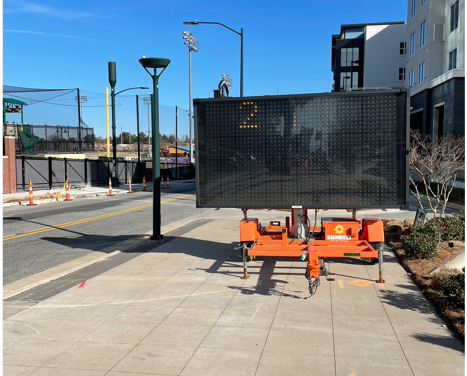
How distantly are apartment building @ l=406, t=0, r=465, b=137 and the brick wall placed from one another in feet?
92.0

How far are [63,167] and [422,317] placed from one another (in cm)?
3335

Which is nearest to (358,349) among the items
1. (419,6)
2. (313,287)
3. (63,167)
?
(313,287)

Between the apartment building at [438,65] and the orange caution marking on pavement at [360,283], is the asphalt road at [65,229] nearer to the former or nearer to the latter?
the orange caution marking on pavement at [360,283]

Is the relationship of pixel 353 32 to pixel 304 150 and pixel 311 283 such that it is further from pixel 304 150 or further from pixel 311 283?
pixel 311 283

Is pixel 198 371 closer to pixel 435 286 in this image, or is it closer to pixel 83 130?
pixel 435 286

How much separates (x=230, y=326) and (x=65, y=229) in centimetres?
1074

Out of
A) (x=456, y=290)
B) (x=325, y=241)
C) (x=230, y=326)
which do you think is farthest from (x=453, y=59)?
(x=230, y=326)

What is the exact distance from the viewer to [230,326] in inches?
222

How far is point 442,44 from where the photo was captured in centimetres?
3534

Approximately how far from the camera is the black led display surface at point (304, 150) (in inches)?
283

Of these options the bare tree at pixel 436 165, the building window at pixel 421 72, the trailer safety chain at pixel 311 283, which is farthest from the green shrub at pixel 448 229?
the building window at pixel 421 72

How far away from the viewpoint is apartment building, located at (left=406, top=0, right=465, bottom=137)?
28.6 metres

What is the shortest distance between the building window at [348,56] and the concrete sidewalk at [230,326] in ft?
227

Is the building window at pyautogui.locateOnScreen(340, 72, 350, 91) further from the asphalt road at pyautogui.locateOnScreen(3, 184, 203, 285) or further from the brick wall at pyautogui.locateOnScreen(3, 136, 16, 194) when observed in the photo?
the brick wall at pyautogui.locateOnScreen(3, 136, 16, 194)
